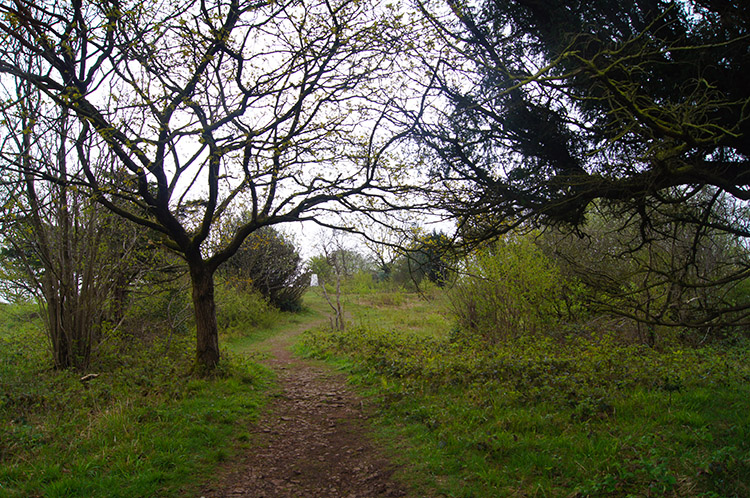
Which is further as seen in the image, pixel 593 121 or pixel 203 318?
pixel 203 318

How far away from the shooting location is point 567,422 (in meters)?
4.81

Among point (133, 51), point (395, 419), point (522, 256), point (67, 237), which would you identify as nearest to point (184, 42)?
point (133, 51)

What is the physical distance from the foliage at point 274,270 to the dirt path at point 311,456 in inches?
460

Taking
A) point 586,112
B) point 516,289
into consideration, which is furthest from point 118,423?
point 516,289

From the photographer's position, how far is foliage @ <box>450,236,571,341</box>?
33.6ft

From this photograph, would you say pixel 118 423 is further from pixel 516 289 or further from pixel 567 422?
pixel 516 289

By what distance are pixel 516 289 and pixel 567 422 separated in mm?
5648

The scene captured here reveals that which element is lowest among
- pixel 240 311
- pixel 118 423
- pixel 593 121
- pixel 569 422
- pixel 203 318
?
pixel 569 422

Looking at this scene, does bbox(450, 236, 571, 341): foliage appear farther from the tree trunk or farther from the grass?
the tree trunk

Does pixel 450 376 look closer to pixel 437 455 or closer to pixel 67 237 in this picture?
pixel 437 455

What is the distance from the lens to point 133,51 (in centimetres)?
622

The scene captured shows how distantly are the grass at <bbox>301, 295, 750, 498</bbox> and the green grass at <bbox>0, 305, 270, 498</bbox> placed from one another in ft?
7.23

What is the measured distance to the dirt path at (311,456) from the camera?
4188 millimetres

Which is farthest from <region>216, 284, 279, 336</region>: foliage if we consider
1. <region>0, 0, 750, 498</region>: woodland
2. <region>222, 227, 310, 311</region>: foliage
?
<region>0, 0, 750, 498</region>: woodland
